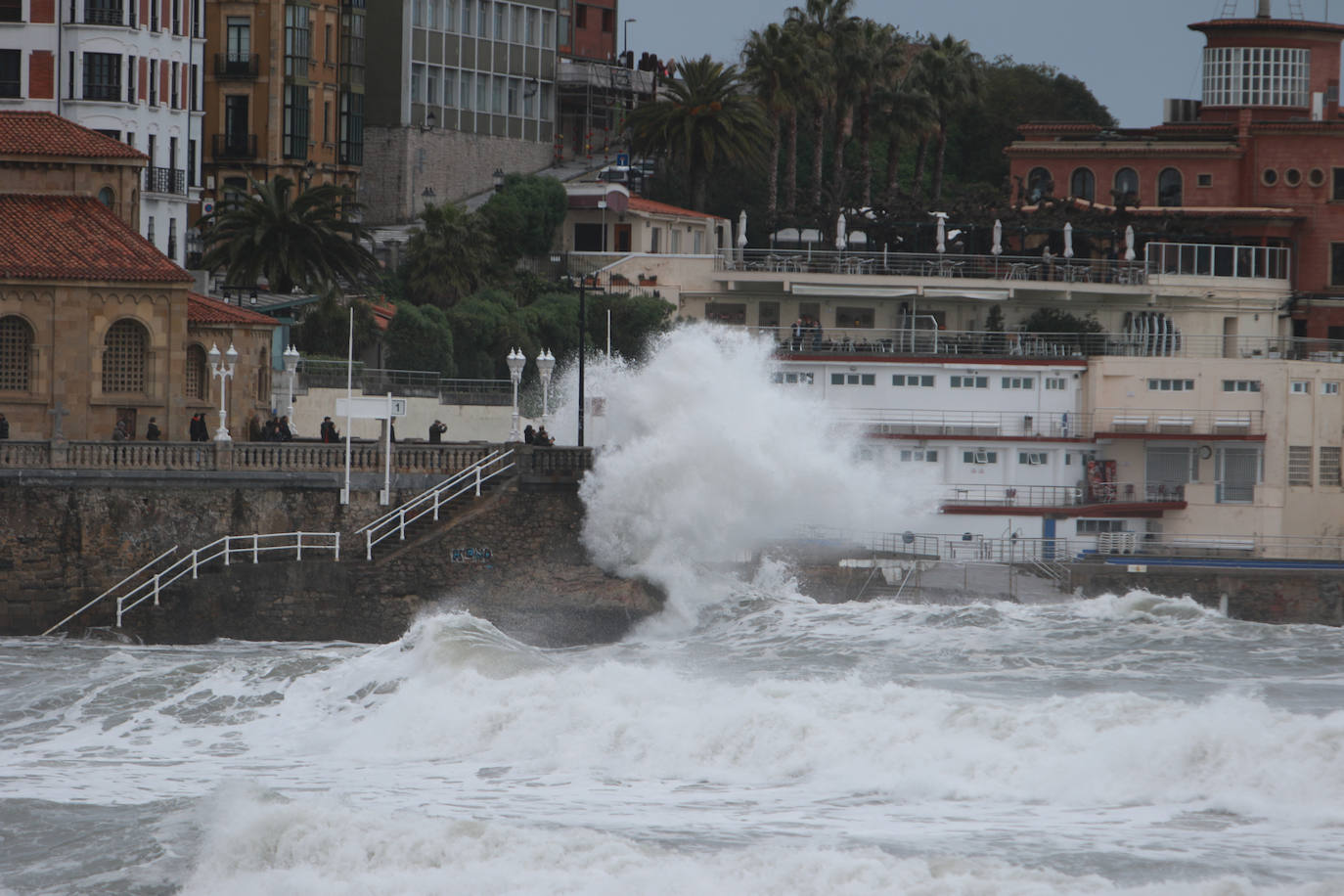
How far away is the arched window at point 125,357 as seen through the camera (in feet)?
190

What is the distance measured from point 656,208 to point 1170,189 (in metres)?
15.6

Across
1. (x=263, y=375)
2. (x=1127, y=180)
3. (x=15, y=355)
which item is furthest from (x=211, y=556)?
(x=1127, y=180)

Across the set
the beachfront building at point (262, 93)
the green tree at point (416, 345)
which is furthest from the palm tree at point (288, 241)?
the beachfront building at point (262, 93)

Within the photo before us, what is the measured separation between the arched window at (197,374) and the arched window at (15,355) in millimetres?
4520

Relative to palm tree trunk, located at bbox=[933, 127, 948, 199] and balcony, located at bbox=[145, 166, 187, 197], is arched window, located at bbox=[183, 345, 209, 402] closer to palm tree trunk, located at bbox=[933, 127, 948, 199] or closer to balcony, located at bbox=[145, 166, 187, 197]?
balcony, located at bbox=[145, 166, 187, 197]

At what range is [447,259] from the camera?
2936 inches

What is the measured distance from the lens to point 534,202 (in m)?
78.8

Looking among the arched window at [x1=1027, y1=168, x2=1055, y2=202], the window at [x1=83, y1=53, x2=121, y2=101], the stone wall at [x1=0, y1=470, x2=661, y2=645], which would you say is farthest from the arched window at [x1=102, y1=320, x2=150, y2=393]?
the arched window at [x1=1027, y1=168, x2=1055, y2=202]

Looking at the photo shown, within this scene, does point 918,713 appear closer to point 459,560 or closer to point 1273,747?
point 1273,747

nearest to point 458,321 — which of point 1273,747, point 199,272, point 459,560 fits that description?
point 199,272

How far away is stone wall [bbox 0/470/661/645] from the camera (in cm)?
5219

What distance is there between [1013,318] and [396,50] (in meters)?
28.3

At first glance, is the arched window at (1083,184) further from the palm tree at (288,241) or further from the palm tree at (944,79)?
the palm tree at (288,241)

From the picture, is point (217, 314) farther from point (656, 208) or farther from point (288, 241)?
point (656, 208)
